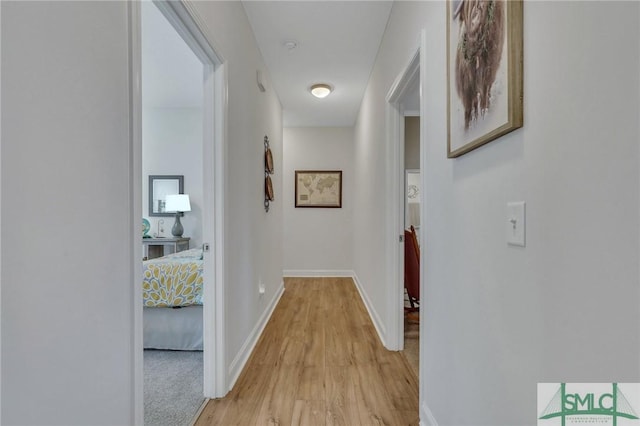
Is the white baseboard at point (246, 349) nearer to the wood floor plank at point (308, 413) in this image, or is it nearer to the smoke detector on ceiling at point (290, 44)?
the wood floor plank at point (308, 413)

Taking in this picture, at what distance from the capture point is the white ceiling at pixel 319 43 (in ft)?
7.59

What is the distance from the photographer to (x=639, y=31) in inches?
20.5

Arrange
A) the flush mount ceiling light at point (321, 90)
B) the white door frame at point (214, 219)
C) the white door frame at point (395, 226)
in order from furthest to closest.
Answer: the flush mount ceiling light at point (321, 90) → the white door frame at point (395, 226) → the white door frame at point (214, 219)

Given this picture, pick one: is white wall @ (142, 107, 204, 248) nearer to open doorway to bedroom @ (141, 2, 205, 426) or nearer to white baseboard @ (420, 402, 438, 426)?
open doorway to bedroom @ (141, 2, 205, 426)

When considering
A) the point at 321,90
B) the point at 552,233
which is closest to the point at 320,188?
the point at 321,90

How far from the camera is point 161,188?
474 cm

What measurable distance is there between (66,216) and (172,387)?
158 cm

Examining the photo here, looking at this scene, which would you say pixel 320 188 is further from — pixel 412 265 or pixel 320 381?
pixel 320 381

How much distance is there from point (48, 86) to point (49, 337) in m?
0.59

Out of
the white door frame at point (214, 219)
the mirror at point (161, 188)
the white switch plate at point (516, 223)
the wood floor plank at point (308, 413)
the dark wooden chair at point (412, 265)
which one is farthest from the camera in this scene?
the mirror at point (161, 188)

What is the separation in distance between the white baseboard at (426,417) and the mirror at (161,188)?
13.9 ft

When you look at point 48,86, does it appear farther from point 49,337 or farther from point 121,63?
point 49,337

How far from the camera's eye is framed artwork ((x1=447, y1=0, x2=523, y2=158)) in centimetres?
84

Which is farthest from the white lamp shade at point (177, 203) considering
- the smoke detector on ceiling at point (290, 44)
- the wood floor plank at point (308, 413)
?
the wood floor plank at point (308, 413)
